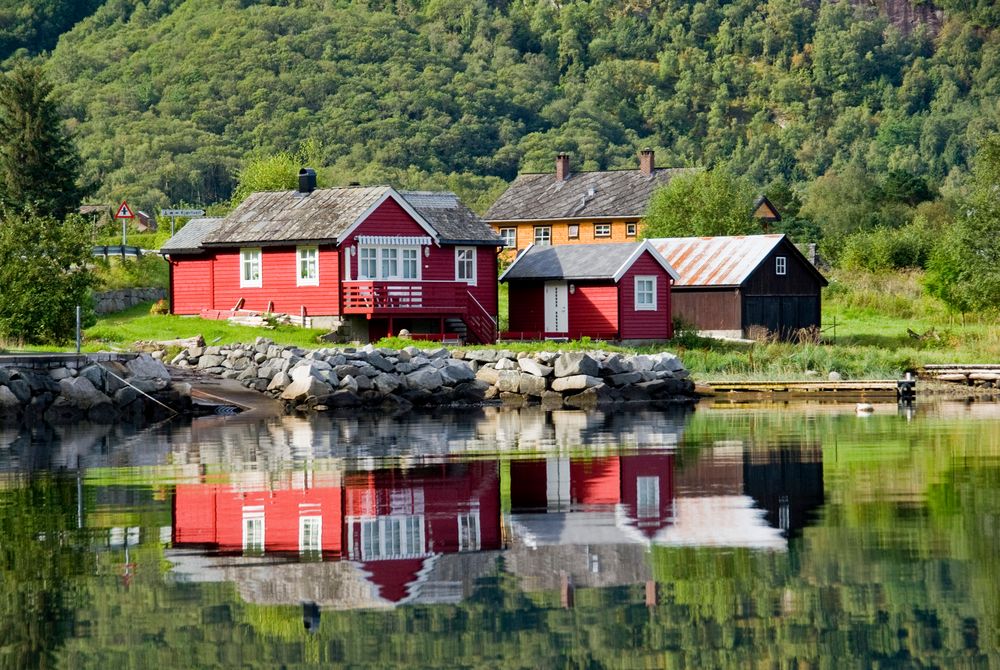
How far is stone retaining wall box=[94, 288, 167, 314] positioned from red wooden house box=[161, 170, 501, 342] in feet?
11.3

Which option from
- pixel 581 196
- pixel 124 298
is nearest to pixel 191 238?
pixel 124 298

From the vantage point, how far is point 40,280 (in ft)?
148

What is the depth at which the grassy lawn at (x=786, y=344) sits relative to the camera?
157 ft

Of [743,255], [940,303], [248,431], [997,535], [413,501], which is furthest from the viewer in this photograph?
[940,303]

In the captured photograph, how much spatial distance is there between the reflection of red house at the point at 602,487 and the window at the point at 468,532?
0.71m

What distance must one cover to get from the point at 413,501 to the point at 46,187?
49.2 metres

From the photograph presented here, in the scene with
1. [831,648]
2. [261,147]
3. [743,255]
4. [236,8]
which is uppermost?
[236,8]

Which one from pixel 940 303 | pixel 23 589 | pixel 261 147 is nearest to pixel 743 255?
pixel 940 303

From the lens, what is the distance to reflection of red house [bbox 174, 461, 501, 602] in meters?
16.9

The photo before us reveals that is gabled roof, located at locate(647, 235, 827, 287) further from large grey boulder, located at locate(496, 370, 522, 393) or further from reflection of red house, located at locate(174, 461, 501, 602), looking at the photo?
reflection of red house, located at locate(174, 461, 501, 602)

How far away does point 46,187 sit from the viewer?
66.9 metres

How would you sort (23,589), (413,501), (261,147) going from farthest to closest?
1. (261,147)
2. (413,501)
3. (23,589)

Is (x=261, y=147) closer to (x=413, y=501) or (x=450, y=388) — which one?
(x=450, y=388)

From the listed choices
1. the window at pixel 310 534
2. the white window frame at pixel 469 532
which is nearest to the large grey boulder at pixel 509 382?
the white window frame at pixel 469 532
